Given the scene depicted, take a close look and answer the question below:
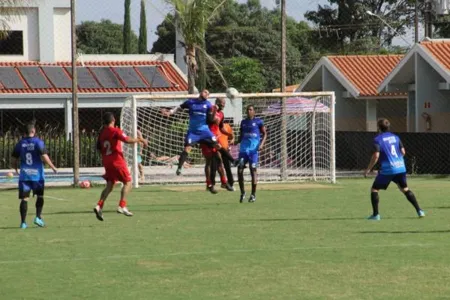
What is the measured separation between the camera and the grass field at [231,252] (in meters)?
11.5

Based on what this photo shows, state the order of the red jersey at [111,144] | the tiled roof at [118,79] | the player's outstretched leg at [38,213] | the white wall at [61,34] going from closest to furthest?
the player's outstretched leg at [38,213]
the red jersey at [111,144]
the tiled roof at [118,79]
the white wall at [61,34]

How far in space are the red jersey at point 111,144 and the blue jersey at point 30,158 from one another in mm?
1183

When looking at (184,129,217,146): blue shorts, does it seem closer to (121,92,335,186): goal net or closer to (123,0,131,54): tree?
(121,92,335,186): goal net

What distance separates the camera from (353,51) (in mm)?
81625

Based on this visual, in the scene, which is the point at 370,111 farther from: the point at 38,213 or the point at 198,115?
the point at 38,213

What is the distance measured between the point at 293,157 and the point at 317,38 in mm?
49954

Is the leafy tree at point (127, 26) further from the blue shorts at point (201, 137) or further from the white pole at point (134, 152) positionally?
the blue shorts at point (201, 137)

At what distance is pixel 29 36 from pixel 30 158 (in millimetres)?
32175

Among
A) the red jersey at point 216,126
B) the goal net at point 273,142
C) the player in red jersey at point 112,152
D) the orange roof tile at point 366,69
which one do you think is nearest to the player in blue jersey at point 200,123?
the red jersey at point 216,126

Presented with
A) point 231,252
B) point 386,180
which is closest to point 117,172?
point 386,180

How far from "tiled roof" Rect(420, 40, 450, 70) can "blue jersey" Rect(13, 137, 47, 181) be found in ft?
77.9

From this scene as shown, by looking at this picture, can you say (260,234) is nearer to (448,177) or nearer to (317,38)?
(448,177)

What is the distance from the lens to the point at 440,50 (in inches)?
1629

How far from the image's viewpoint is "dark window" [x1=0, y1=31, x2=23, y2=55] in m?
49.5
